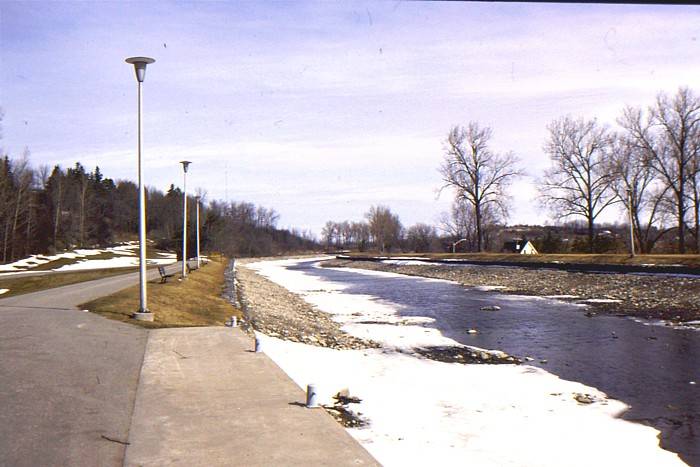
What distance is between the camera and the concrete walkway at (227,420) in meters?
5.46

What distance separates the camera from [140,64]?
50.2ft

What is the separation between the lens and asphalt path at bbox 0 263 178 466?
5633 mm

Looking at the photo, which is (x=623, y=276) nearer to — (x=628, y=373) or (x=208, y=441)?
(x=628, y=373)

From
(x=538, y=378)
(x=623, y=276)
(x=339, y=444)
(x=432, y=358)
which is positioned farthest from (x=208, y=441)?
(x=623, y=276)

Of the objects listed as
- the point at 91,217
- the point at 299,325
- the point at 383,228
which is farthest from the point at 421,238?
the point at 299,325

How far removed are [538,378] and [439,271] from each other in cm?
5002

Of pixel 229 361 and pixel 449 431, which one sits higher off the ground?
pixel 229 361

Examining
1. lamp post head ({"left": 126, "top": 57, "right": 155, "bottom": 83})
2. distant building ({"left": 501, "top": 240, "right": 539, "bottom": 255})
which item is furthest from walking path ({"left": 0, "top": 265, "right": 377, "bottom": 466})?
distant building ({"left": 501, "top": 240, "right": 539, "bottom": 255})

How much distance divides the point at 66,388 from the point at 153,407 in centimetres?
163

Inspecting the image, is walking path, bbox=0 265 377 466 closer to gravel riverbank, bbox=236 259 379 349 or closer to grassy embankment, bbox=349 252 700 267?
gravel riverbank, bbox=236 259 379 349

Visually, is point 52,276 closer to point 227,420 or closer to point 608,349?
point 608,349

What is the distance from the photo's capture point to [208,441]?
5879 mm

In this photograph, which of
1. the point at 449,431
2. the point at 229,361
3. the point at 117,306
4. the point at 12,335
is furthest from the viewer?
the point at 117,306

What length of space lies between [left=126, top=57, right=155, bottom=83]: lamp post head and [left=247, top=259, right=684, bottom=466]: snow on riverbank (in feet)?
24.9
